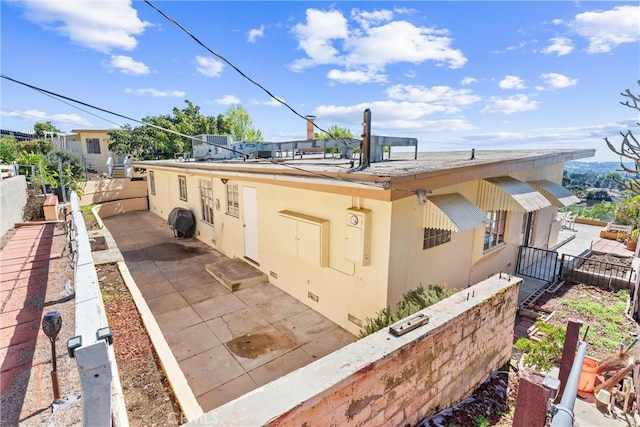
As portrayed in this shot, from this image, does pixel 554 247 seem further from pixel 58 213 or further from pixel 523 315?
pixel 58 213

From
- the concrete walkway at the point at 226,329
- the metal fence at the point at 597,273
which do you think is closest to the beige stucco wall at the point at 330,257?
the concrete walkway at the point at 226,329

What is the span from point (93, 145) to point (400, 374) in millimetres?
41822

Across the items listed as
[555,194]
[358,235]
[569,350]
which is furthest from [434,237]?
[555,194]

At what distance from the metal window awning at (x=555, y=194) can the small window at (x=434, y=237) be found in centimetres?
461

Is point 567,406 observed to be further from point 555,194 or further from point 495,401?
point 555,194

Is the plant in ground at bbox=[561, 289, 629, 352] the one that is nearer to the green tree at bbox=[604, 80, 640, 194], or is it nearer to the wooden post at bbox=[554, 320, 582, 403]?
the wooden post at bbox=[554, 320, 582, 403]

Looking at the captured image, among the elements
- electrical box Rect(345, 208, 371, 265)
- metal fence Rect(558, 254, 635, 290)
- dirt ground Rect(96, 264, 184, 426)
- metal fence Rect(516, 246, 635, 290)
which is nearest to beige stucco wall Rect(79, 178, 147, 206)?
dirt ground Rect(96, 264, 184, 426)

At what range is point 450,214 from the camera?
18.4 ft

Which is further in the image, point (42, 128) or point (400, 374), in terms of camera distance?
point (42, 128)

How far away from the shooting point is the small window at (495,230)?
27.1 ft

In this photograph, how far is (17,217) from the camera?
25.8ft

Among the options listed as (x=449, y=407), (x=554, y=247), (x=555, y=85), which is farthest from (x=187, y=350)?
(x=555, y=85)

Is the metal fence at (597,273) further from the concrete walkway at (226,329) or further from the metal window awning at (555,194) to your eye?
the concrete walkway at (226,329)

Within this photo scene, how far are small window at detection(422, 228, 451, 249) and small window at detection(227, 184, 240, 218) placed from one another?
19.6ft
